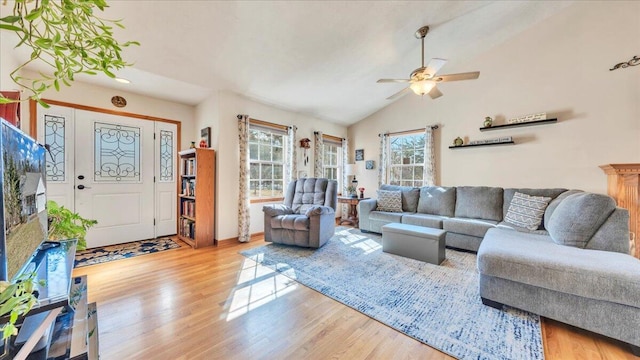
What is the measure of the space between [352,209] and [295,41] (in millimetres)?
3352

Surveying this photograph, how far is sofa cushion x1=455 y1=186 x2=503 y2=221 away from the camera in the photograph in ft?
11.8

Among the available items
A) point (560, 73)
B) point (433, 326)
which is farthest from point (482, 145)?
point (433, 326)

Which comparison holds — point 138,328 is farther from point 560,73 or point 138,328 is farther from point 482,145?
point 560,73

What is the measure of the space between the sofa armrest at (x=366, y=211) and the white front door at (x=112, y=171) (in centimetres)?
326

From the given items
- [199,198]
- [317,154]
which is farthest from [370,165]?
[199,198]

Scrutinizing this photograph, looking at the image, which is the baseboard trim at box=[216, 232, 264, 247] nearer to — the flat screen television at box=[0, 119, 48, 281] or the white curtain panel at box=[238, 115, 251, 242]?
the white curtain panel at box=[238, 115, 251, 242]

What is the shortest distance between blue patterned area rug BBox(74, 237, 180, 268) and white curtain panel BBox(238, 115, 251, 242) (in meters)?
0.94

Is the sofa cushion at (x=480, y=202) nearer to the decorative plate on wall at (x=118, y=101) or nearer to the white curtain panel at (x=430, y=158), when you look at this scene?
the white curtain panel at (x=430, y=158)

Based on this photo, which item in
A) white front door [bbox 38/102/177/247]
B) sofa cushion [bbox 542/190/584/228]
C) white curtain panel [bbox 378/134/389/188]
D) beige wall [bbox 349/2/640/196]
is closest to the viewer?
sofa cushion [bbox 542/190/584/228]

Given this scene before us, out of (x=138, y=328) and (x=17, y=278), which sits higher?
(x=17, y=278)

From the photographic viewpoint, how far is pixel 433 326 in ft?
5.68

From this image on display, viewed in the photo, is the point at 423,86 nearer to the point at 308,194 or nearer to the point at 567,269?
the point at 567,269

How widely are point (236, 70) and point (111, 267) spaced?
276 centimetres

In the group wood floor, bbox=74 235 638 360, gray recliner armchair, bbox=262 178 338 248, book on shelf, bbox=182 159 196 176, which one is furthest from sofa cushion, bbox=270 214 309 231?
book on shelf, bbox=182 159 196 176
